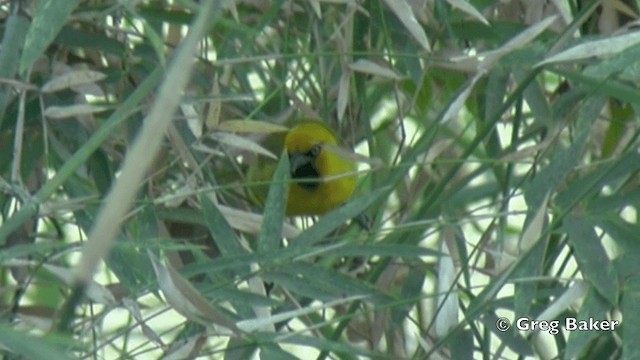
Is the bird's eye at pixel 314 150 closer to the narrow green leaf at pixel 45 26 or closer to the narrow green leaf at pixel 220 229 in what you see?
the narrow green leaf at pixel 220 229

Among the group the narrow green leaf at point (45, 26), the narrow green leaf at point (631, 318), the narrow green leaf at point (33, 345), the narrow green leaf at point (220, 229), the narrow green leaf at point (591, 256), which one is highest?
the narrow green leaf at point (45, 26)

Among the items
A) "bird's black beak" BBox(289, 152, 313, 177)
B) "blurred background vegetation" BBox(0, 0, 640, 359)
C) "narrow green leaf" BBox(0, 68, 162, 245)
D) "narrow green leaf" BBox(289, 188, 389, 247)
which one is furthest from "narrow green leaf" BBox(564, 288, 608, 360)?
"bird's black beak" BBox(289, 152, 313, 177)

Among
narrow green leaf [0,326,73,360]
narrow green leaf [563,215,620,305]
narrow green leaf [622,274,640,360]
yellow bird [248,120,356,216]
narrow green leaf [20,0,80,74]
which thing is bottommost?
narrow green leaf [0,326,73,360]

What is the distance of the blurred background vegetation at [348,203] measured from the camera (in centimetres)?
82

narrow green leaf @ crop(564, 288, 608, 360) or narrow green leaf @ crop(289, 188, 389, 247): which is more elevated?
narrow green leaf @ crop(289, 188, 389, 247)

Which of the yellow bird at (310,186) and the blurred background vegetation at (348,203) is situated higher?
the yellow bird at (310,186)

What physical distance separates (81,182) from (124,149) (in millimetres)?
68

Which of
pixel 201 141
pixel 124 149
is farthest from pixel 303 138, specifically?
pixel 201 141

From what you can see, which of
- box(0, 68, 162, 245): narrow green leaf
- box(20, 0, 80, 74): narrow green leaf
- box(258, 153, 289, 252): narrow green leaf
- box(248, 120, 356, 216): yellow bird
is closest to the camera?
box(0, 68, 162, 245): narrow green leaf

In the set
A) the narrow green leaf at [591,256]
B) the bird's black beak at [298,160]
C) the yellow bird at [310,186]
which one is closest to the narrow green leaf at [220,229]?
the narrow green leaf at [591,256]

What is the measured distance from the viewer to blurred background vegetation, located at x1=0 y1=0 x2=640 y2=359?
2.69ft

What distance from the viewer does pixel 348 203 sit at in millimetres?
904

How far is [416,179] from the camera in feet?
3.63

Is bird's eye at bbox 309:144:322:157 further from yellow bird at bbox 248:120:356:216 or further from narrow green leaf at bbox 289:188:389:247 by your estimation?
narrow green leaf at bbox 289:188:389:247
